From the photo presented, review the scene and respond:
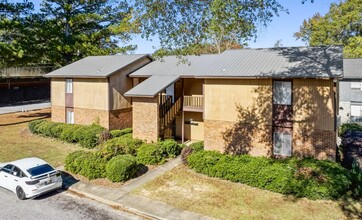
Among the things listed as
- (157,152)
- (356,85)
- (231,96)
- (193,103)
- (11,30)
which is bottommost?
(157,152)

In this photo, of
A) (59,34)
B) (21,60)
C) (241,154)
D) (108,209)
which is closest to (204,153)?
(241,154)

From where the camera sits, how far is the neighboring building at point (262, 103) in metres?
18.0

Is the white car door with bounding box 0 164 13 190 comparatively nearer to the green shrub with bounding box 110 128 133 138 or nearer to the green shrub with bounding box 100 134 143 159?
the green shrub with bounding box 100 134 143 159

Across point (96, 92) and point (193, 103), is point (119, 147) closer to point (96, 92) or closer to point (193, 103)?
point (193, 103)

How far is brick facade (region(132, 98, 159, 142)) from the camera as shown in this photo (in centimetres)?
2375

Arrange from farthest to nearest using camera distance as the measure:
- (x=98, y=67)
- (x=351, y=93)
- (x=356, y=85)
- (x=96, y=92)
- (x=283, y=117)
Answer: (x=351, y=93)
(x=356, y=85)
(x=98, y=67)
(x=96, y=92)
(x=283, y=117)

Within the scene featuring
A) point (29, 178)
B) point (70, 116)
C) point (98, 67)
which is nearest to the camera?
point (29, 178)

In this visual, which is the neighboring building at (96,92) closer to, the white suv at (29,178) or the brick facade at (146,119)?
the brick facade at (146,119)

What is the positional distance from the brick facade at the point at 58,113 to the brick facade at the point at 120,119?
661 centimetres

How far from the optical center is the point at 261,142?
1983cm

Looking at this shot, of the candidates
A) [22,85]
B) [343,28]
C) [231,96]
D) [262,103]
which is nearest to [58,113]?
[231,96]

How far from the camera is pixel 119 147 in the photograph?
21062 mm

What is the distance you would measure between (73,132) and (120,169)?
33.8ft

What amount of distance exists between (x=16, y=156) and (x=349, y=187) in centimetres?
2192
